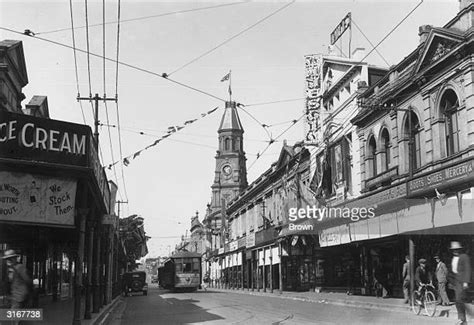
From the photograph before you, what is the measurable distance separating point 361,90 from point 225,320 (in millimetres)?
17712

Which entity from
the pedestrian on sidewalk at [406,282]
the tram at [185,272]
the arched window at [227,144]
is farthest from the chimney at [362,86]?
the arched window at [227,144]

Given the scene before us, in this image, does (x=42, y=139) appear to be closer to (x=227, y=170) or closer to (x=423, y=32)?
(x=423, y=32)

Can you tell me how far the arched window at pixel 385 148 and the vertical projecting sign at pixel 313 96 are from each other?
8.34m

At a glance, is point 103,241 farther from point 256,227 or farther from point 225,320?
point 256,227

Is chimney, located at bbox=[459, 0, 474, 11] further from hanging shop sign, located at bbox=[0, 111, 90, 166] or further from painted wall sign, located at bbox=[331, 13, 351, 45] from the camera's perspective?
hanging shop sign, located at bbox=[0, 111, 90, 166]

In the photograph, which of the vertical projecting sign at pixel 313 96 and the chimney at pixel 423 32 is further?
the vertical projecting sign at pixel 313 96

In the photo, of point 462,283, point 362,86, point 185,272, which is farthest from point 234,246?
point 462,283

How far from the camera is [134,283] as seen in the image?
50.8 meters

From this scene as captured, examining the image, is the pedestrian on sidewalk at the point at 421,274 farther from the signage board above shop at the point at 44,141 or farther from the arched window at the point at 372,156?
the signage board above shop at the point at 44,141

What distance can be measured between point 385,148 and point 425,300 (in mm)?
12268

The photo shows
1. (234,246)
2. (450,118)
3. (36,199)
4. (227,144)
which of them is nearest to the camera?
(36,199)

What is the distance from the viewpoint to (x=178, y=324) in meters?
17.1

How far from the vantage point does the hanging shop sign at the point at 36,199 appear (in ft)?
41.5

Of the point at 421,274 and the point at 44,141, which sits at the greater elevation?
the point at 44,141
